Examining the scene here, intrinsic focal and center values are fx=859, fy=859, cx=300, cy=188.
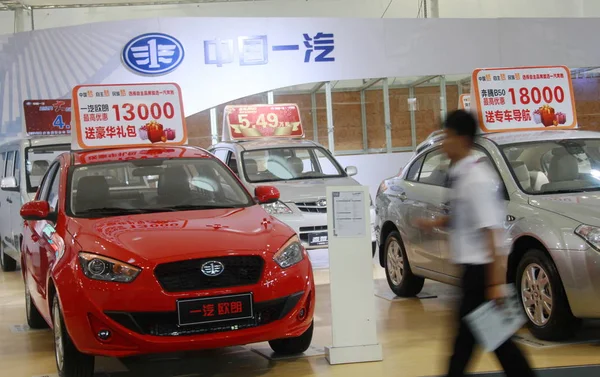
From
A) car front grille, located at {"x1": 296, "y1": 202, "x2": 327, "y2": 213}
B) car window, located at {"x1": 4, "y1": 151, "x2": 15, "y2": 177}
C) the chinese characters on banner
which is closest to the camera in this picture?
car front grille, located at {"x1": 296, "y1": 202, "x2": 327, "y2": 213}

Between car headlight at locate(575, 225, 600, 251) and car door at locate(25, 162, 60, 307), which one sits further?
car door at locate(25, 162, 60, 307)

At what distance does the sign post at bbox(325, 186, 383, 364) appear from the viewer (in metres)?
5.59

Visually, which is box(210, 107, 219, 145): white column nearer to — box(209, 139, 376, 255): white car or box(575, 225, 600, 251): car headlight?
box(209, 139, 376, 255): white car

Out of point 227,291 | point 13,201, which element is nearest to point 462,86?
point 13,201

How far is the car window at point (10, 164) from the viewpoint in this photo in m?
11.4

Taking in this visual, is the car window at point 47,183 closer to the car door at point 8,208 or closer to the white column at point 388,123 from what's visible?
the car door at point 8,208

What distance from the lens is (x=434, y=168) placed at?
24.3 feet

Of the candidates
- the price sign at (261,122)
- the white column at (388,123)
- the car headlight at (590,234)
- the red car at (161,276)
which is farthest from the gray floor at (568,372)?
the white column at (388,123)

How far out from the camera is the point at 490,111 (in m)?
7.80

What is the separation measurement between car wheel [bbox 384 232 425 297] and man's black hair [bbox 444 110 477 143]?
380 cm

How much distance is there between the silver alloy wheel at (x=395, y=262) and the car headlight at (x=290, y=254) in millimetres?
2626

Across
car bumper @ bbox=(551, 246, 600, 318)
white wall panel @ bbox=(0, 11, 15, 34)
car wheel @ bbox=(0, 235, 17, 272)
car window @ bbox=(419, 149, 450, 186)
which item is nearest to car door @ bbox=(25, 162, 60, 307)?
car window @ bbox=(419, 149, 450, 186)

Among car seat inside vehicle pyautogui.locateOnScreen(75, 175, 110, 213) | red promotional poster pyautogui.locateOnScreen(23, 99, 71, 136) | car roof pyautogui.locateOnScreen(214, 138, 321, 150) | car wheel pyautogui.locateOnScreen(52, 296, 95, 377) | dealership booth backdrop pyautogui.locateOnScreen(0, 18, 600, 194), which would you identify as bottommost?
car wheel pyautogui.locateOnScreen(52, 296, 95, 377)

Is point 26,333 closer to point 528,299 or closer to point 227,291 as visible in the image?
point 227,291
